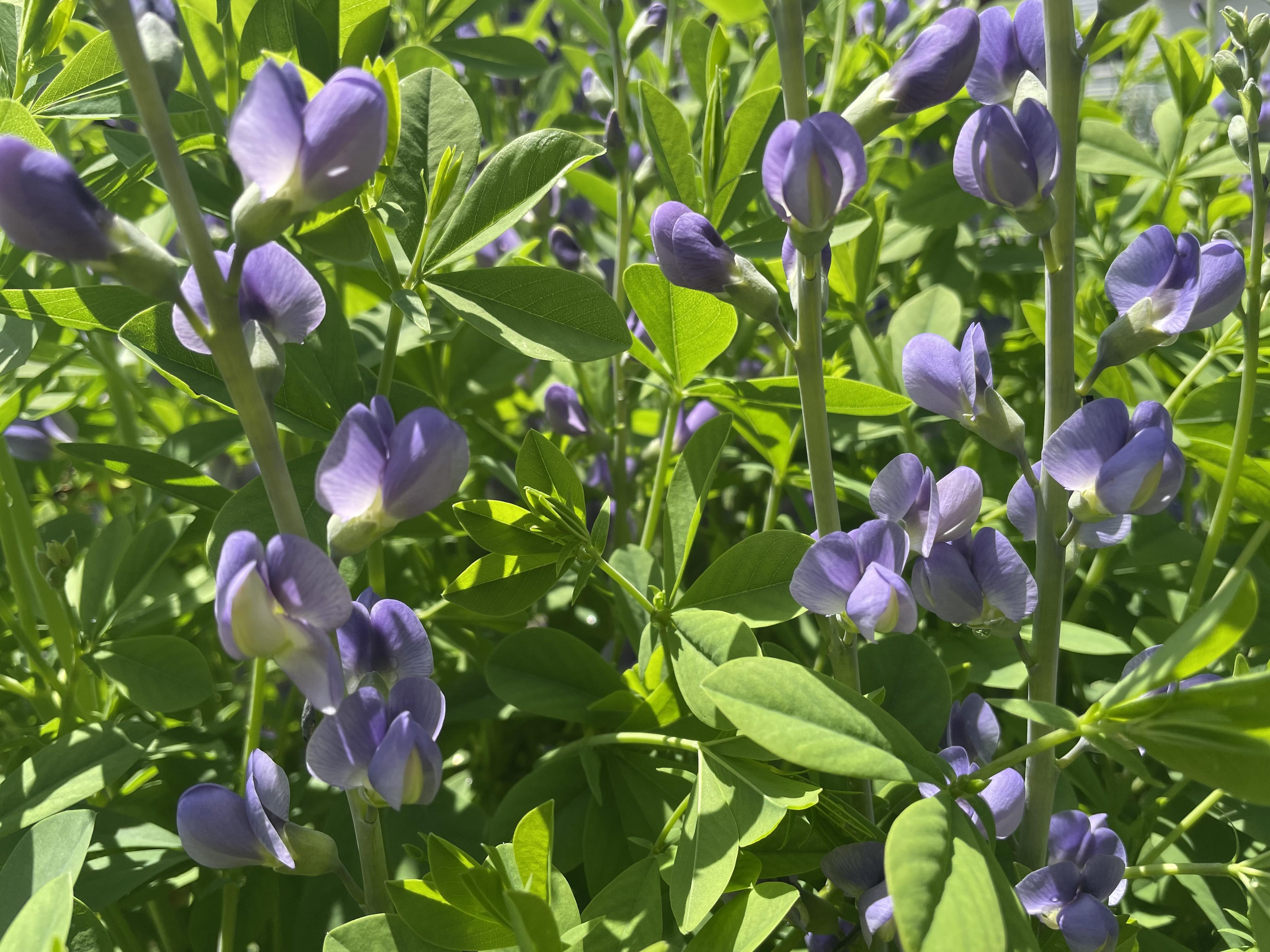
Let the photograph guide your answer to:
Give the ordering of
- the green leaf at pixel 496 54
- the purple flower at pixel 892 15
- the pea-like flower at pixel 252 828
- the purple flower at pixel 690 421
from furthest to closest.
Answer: the purple flower at pixel 892 15 < the green leaf at pixel 496 54 < the purple flower at pixel 690 421 < the pea-like flower at pixel 252 828

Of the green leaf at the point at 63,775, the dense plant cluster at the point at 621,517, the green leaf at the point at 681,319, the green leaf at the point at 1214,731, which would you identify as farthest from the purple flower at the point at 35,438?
the green leaf at the point at 1214,731

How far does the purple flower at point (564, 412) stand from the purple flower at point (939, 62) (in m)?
0.48

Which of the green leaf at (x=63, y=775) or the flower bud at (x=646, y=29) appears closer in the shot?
the green leaf at (x=63, y=775)

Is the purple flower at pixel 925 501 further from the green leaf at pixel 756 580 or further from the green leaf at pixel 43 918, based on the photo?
the green leaf at pixel 43 918

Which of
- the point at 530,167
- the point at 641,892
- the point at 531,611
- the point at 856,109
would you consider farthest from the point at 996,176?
the point at 531,611

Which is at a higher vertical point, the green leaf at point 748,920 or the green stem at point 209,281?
the green stem at point 209,281

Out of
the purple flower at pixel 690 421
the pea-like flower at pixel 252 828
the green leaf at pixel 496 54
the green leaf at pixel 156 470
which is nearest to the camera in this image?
the pea-like flower at pixel 252 828

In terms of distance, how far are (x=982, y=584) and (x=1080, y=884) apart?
17 centimetres

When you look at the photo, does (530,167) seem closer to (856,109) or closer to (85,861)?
(856,109)

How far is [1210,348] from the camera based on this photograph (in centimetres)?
93

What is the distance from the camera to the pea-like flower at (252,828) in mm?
502

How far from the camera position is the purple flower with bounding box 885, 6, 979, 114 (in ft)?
1.75

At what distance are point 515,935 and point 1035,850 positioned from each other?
12.5 inches

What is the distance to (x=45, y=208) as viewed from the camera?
421 mm
